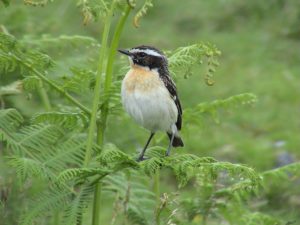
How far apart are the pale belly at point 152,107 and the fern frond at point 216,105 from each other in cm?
24

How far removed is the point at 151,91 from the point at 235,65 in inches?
310

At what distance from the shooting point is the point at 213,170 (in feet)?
18.0

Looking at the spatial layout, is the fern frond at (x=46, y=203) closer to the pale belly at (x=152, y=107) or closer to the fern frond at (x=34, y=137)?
the fern frond at (x=34, y=137)

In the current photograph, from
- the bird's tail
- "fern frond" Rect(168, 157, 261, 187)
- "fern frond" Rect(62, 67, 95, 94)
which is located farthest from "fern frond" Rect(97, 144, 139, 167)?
the bird's tail

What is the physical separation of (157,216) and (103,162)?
57 centimetres

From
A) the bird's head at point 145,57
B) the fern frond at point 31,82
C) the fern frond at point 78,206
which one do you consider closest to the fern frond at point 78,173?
the fern frond at point 78,206

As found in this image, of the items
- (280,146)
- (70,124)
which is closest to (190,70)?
(70,124)

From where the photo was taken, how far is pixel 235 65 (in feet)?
47.5

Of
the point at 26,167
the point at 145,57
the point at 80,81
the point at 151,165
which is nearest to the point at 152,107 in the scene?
the point at 145,57

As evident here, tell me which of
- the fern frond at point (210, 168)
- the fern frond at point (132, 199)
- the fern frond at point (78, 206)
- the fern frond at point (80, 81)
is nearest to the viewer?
the fern frond at point (210, 168)

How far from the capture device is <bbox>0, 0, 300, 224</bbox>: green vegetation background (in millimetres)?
9328

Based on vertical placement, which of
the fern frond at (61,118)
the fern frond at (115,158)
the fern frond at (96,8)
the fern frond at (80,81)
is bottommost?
the fern frond at (115,158)

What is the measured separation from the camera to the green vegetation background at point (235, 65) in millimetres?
9328

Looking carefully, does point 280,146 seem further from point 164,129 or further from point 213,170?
point 213,170
